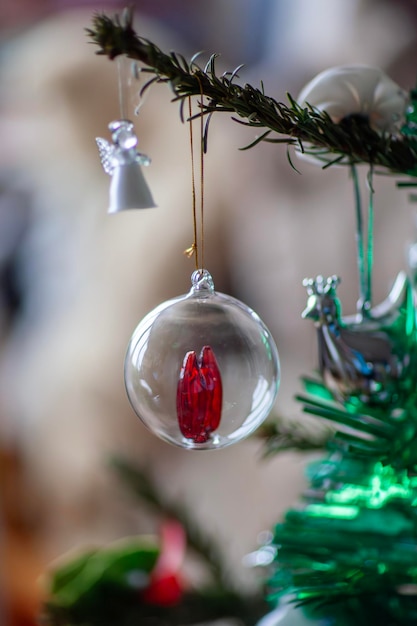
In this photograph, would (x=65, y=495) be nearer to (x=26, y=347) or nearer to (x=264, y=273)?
(x=26, y=347)

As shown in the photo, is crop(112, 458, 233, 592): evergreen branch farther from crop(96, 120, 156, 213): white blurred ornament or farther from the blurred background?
the blurred background

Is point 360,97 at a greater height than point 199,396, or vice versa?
point 360,97

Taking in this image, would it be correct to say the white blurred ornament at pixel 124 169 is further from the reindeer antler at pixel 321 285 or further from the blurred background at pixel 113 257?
the blurred background at pixel 113 257

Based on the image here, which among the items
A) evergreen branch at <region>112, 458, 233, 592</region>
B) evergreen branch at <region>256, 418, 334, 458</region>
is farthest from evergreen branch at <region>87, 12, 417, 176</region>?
evergreen branch at <region>112, 458, 233, 592</region>

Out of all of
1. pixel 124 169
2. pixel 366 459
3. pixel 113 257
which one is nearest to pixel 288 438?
pixel 366 459

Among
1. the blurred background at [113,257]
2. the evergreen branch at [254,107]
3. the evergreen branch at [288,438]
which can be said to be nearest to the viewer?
the evergreen branch at [254,107]

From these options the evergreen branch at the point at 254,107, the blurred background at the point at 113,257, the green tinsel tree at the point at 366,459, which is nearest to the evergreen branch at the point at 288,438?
the green tinsel tree at the point at 366,459

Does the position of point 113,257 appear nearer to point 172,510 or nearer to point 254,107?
point 172,510

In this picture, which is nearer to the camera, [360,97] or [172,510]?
[360,97]
